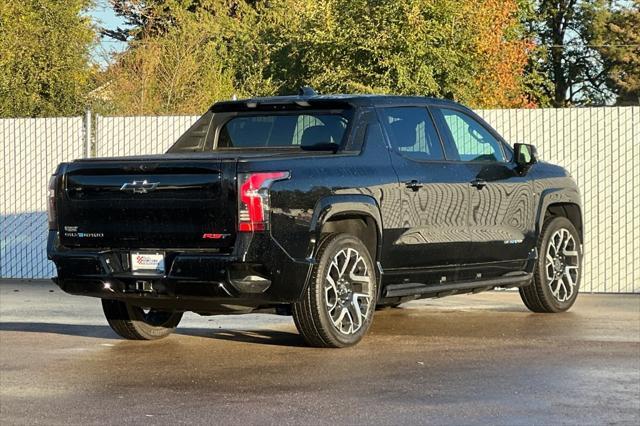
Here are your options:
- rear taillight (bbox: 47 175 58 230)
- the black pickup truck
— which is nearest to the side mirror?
the black pickup truck

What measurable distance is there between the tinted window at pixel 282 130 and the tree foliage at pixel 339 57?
72.9ft

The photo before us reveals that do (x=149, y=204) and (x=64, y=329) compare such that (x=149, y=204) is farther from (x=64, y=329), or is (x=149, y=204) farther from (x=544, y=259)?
(x=544, y=259)

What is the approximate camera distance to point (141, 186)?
10.1 metres

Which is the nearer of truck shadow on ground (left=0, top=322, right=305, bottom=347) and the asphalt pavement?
the asphalt pavement

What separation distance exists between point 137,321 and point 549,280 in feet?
12.9

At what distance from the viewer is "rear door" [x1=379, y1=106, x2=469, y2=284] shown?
11078 millimetres

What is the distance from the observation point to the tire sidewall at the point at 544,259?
12.8 meters

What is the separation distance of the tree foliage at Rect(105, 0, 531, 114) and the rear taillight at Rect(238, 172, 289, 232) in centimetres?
2415

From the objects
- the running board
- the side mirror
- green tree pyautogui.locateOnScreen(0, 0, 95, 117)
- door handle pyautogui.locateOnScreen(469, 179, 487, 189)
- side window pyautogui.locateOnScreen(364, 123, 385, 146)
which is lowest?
the running board

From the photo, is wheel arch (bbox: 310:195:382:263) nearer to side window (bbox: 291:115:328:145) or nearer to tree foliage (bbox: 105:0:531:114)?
side window (bbox: 291:115:328:145)

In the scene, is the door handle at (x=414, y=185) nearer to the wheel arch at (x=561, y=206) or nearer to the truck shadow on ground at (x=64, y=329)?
the wheel arch at (x=561, y=206)

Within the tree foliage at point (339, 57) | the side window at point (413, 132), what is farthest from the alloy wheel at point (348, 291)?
the tree foliage at point (339, 57)

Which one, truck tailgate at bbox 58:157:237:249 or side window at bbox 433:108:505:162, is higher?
side window at bbox 433:108:505:162

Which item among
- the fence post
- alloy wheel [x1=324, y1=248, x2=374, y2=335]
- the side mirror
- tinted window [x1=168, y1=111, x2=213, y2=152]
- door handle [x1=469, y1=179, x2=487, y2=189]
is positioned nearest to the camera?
alloy wheel [x1=324, y1=248, x2=374, y2=335]
